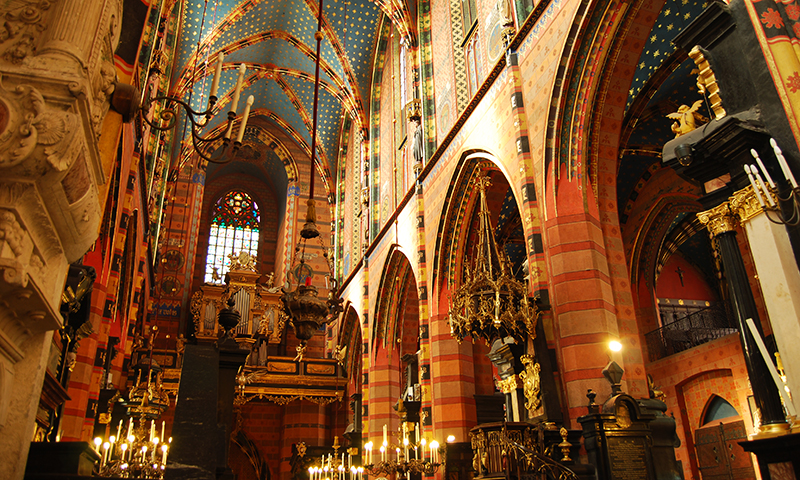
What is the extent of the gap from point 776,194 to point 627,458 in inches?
130

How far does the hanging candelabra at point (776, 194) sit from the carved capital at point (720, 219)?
0.54 m

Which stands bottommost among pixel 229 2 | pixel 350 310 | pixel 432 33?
pixel 350 310

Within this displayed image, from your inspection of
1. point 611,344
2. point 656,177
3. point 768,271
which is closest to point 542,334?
point 611,344

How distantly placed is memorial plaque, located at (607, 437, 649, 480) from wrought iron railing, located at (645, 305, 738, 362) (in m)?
8.87

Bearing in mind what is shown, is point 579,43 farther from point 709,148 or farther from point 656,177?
point 656,177

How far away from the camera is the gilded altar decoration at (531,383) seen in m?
7.02

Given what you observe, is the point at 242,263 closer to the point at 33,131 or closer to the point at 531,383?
the point at 531,383

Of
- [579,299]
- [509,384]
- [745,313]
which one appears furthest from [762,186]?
[509,384]

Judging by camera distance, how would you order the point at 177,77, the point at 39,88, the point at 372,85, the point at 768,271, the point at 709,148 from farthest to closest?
1. the point at 372,85
2. the point at 177,77
3. the point at 709,148
4. the point at 768,271
5. the point at 39,88

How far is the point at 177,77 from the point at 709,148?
15.4 metres

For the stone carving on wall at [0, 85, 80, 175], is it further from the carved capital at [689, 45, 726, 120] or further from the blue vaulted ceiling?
the blue vaulted ceiling

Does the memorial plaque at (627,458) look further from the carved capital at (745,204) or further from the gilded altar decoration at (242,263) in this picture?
the gilded altar decoration at (242,263)

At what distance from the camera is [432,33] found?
13.8 m

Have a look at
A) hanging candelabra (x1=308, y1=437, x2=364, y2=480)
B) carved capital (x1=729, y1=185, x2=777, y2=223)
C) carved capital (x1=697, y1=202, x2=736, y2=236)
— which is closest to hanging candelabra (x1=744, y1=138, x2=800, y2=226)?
carved capital (x1=729, y1=185, x2=777, y2=223)
